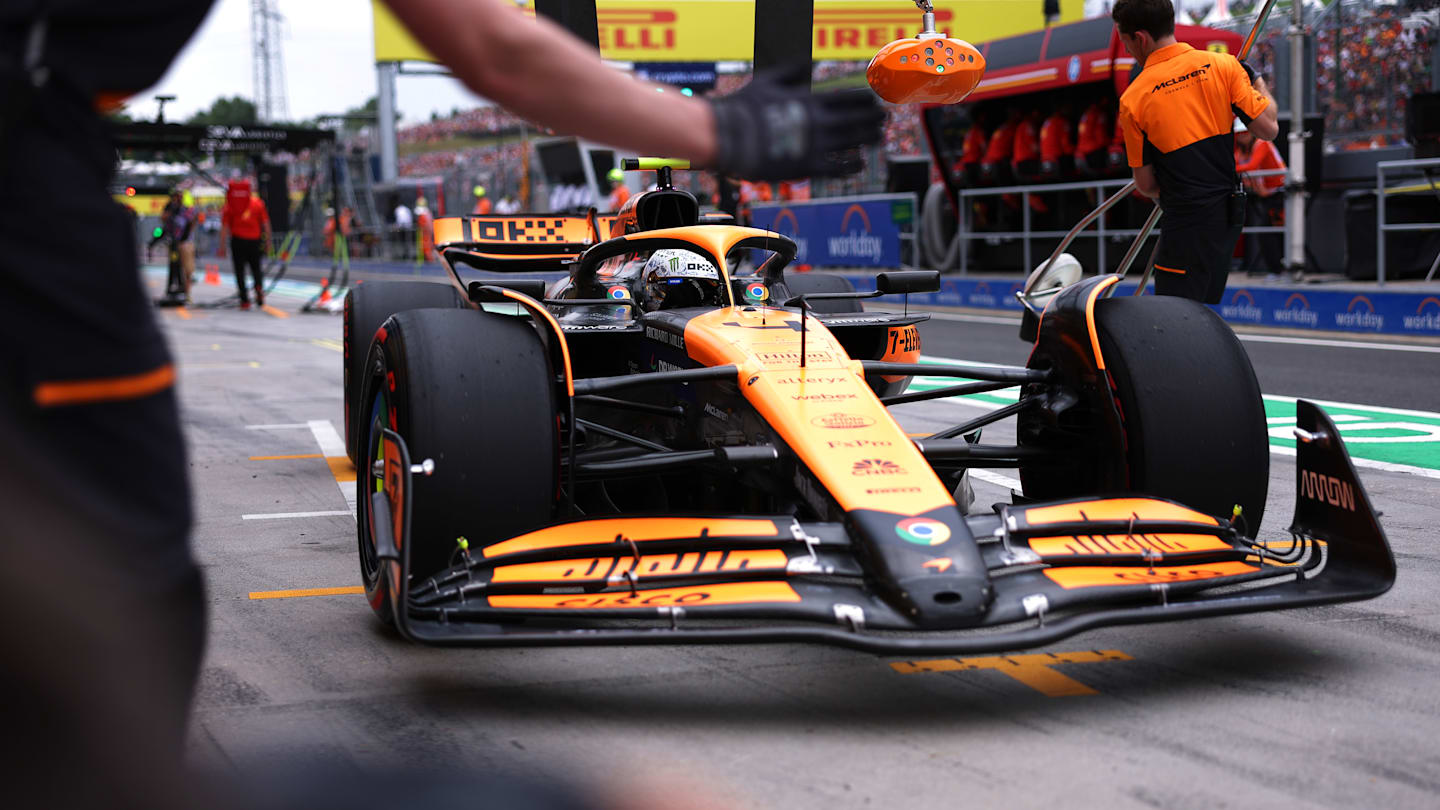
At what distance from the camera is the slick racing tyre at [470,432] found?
12.3ft

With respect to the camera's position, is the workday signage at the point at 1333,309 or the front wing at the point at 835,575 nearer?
the front wing at the point at 835,575

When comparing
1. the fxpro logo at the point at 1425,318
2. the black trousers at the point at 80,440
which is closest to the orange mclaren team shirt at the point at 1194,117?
the black trousers at the point at 80,440

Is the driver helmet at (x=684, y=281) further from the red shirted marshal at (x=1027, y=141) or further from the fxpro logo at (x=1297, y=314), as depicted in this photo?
the red shirted marshal at (x=1027, y=141)

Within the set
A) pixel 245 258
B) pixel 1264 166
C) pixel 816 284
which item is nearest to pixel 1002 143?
pixel 1264 166

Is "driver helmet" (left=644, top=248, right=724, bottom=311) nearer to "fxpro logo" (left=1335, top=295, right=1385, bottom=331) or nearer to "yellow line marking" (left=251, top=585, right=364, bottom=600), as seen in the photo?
"yellow line marking" (left=251, top=585, right=364, bottom=600)

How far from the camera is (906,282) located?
5.07 metres

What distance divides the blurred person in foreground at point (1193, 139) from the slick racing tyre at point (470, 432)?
123 inches

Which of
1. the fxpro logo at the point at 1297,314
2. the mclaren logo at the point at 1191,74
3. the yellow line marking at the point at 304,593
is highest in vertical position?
the mclaren logo at the point at 1191,74

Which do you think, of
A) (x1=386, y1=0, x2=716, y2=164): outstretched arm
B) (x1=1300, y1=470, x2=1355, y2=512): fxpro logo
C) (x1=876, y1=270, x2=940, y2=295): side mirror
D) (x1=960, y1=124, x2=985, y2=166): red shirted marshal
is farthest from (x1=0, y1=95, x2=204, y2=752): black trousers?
(x1=960, y1=124, x2=985, y2=166): red shirted marshal

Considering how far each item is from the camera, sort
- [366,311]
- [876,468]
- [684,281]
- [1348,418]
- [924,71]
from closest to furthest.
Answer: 1. [876,468]
2. [924,71]
3. [684,281]
4. [366,311]
5. [1348,418]

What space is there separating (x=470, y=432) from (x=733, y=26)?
40678mm

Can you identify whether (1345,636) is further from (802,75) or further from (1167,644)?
(802,75)

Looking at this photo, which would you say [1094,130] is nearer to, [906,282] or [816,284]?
[816,284]

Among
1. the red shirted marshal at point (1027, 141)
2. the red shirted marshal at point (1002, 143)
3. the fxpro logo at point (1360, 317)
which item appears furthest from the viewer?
the red shirted marshal at point (1002, 143)
